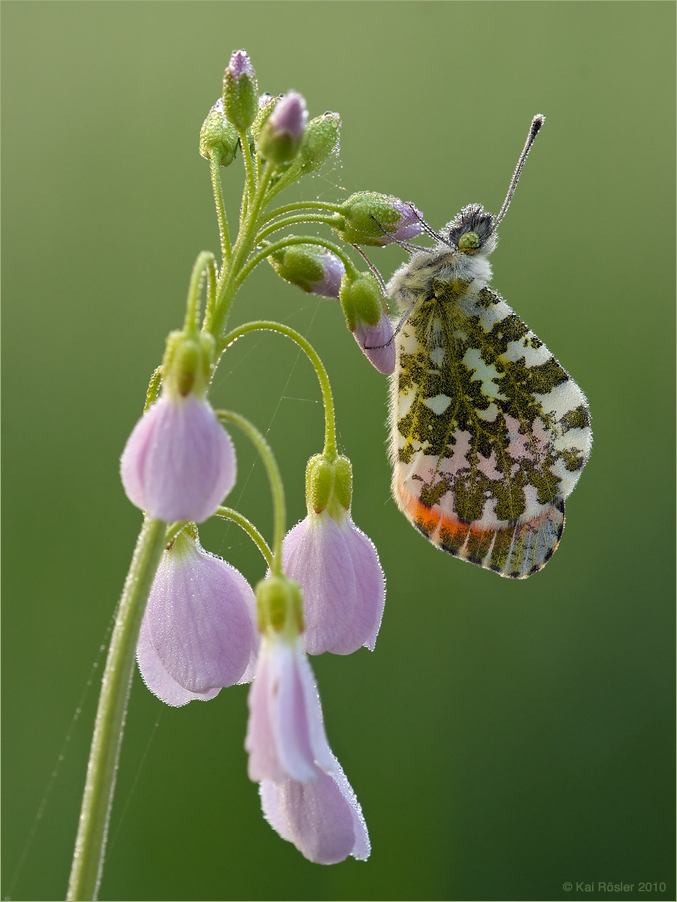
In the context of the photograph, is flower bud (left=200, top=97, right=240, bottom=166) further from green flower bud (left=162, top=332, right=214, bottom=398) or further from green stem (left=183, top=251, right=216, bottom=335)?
green flower bud (left=162, top=332, right=214, bottom=398)

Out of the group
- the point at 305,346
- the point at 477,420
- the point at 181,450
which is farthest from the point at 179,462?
the point at 477,420

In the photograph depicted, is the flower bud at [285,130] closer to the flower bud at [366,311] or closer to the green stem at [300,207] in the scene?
the green stem at [300,207]

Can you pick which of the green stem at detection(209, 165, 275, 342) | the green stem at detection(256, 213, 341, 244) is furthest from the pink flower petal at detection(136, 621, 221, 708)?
the green stem at detection(256, 213, 341, 244)

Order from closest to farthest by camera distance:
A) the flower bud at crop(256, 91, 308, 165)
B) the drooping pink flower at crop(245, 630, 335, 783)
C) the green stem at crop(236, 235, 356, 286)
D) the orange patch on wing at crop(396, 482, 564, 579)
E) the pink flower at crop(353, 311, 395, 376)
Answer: the drooping pink flower at crop(245, 630, 335, 783) → the flower bud at crop(256, 91, 308, 165) → the green stem at crop(236, 235, 356, 286) → the pink flower at crop(353, 311, 395, 376) → the orange patch on wing at crop(396, 482, 564, 579)

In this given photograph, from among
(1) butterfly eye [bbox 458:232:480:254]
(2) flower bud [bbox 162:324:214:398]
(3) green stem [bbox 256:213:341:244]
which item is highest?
(1) butterfly eye [bbox 458:232:480:254]

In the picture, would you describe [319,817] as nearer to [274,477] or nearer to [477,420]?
[274,477]
